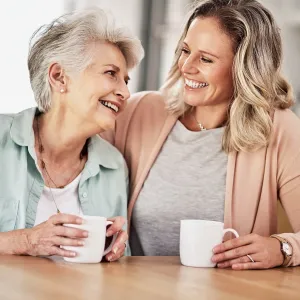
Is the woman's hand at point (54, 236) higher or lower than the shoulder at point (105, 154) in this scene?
lower

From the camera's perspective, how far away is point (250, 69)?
2.08 metres

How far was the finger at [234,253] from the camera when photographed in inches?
65.9

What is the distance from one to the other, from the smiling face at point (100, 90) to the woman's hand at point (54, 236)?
1.42ft

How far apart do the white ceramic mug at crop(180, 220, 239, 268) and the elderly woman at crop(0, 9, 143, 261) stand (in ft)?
1.34

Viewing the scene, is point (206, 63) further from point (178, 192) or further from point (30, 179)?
point (30, 179)

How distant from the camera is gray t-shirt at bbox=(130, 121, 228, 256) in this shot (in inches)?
81.7

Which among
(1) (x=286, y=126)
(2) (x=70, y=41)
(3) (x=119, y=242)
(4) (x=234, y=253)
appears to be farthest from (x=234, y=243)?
(2) (x=70, y=41)

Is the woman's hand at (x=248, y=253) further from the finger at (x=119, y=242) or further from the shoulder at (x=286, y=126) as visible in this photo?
the shoulder at (x=286, y=126)

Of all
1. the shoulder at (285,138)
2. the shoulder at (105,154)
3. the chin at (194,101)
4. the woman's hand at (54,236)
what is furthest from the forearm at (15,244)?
the shoulder at (285,138)

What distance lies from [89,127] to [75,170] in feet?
0.48

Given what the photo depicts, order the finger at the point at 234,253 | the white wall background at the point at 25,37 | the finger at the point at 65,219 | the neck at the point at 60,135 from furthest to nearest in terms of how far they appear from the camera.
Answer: the white wall background at the point at 25,37
the neck at the point at 60,135
the finger at the point at 234,253
the finger at the point at 65,219

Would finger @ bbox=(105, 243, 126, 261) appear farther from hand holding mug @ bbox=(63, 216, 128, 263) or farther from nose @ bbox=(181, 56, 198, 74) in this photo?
nose @ bbox=(181, 56, 198, 74)

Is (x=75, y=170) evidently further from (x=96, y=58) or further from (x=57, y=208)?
(x=96, y=58)

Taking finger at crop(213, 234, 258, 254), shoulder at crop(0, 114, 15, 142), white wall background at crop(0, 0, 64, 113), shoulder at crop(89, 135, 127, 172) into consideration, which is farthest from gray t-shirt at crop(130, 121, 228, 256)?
white wall background at crop(0, 0, 64, 113)
